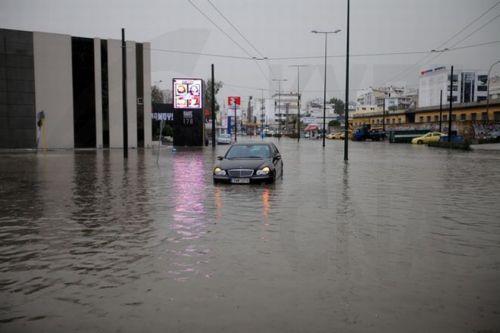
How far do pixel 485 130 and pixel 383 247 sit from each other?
66824 millimetres

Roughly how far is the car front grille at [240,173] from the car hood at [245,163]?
114 millimetres

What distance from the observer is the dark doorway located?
45188 mm

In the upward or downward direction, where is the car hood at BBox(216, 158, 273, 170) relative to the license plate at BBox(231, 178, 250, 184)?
upward

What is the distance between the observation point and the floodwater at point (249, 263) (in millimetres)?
4621

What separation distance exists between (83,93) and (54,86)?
108 inches

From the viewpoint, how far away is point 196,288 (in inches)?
214

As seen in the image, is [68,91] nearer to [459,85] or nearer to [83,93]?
[83,93]

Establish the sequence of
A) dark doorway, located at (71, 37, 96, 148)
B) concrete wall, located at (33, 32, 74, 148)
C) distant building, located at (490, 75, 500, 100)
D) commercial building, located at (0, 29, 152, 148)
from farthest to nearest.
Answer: distant building, located at (490, 75, 500, 100), dark doorway, located at (71, 37, 96, 148), concrete wall, located at (33, 32, 74, 148), commercial building, located at (0, 29, 152, 148)

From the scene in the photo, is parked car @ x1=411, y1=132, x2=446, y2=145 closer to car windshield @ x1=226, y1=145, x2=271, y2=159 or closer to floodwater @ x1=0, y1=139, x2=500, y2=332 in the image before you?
car windshield @ x1=226, y1=145, x2=271, y2=159

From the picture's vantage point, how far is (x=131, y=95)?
48.8 meters

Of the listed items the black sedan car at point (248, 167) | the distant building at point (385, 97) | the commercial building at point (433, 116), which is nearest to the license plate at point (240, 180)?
the black sedan car at point (248, 167)

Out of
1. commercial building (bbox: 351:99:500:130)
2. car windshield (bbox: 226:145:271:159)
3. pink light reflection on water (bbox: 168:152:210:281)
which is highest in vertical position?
commercial building (bbox: 351:99:500:130)

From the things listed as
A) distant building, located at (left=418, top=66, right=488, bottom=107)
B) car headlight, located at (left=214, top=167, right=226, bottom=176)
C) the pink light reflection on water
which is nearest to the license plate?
car headlight, located at (left=214, top=167, right=226, bottom=176)

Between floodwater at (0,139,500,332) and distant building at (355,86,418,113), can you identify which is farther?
distant building at (355,86,418,113)
